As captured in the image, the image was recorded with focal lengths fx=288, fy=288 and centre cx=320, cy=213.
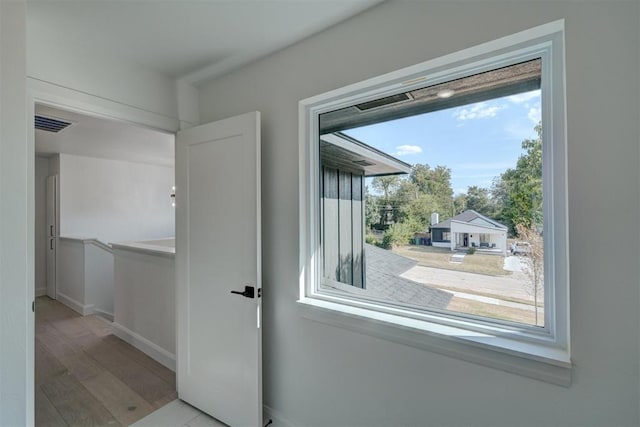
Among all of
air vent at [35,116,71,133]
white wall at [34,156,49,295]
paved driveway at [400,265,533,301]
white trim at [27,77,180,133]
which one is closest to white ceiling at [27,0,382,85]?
white trim at [27,77,180,133]

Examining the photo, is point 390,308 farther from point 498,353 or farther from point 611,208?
point 611,208

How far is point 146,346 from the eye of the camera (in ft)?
9.39

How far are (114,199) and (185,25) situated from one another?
15.8ft

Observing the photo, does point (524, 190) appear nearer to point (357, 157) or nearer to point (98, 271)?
point (357, 157)

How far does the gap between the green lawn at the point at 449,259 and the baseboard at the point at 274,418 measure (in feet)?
4.24

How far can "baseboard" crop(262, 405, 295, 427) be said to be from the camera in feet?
5.98

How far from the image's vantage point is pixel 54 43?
1.65 metres

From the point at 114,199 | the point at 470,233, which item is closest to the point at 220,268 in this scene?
the point at 470,233

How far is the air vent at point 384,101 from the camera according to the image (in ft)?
5.15

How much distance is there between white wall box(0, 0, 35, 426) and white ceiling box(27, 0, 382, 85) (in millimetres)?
468

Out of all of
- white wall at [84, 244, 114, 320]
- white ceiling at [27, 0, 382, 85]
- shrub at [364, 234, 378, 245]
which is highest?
white ceiling at [27, 0, 382, 85]

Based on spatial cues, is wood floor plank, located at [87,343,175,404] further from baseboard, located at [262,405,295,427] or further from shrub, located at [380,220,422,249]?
shrub, located at [380,220,422,249]

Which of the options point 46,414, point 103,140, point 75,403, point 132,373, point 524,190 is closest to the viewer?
point 524,190

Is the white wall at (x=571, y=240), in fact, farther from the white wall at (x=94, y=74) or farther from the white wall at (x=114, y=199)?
the white wall at (x=114, y=199)
